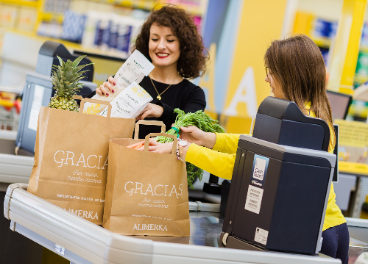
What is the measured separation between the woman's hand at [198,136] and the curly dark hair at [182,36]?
689 millimetres

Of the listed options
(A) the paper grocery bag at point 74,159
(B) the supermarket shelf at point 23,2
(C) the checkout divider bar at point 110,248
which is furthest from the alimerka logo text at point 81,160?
(B) the supermarket shelf at point 23,2

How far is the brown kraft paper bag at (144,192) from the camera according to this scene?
4.64 ft

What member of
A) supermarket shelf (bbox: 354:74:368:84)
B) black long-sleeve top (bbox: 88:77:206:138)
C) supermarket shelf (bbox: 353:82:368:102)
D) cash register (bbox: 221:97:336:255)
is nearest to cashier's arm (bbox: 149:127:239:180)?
cash register (bbox: 221:97:336:255)

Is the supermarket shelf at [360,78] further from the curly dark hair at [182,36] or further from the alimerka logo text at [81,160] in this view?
the alimerka logo text at [81,160]

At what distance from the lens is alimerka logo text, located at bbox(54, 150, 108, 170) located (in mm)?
1486

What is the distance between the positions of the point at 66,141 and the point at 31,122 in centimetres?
100

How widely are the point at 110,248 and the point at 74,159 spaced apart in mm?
399

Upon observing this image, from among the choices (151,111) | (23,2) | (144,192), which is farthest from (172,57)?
(23,2)

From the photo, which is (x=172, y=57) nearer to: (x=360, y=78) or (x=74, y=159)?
(x=74, y=159)

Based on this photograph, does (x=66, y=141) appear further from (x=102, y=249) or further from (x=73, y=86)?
(x=102, y=249)

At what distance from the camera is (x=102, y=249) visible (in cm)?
126

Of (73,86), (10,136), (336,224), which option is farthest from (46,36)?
(336,224)

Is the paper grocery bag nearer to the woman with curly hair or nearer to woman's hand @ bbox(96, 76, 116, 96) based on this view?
woman's hand @ bbox(96, 76, 116, 96)

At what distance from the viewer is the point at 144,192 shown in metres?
1.44
